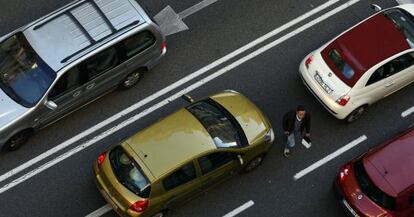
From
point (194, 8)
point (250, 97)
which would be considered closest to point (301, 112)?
point (250, 97)

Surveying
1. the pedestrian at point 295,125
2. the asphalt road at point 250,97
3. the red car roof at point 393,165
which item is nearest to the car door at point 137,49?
the asphalt road at point 250,97

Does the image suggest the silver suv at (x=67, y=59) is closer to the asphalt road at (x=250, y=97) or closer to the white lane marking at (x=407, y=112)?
the asphalt road at (x=250, y=97)

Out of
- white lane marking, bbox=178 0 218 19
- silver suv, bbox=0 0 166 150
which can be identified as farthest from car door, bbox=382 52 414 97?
silver suv, bbox=0 0 166 150

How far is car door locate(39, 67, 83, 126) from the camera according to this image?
45.0 feet

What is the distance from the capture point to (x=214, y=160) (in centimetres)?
1284

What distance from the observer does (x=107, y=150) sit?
13.2 meters

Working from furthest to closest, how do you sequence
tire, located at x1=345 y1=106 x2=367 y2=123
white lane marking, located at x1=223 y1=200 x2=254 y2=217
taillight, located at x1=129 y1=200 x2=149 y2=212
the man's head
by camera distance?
tire, located at x1=345 y1=106 x2=367 y2=123 < white lane marking, located at x1=223 y1=200 x2=254 y2=217 < the man's head < taillight, located at x1=129 y1=200 x2=149 y2=212

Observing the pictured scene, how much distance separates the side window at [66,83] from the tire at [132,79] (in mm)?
1209

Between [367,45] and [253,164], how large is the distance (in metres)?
3.69

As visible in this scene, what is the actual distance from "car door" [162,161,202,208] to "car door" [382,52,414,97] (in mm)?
4874

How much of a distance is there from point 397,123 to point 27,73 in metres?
8.18

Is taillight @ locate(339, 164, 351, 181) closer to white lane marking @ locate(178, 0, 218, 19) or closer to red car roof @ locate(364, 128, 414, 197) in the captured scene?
red car roof @ locate(364, 128, 414, 197)

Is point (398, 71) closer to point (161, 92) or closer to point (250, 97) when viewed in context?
point (250, 97)

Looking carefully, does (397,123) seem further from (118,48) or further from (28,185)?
(28,185)
